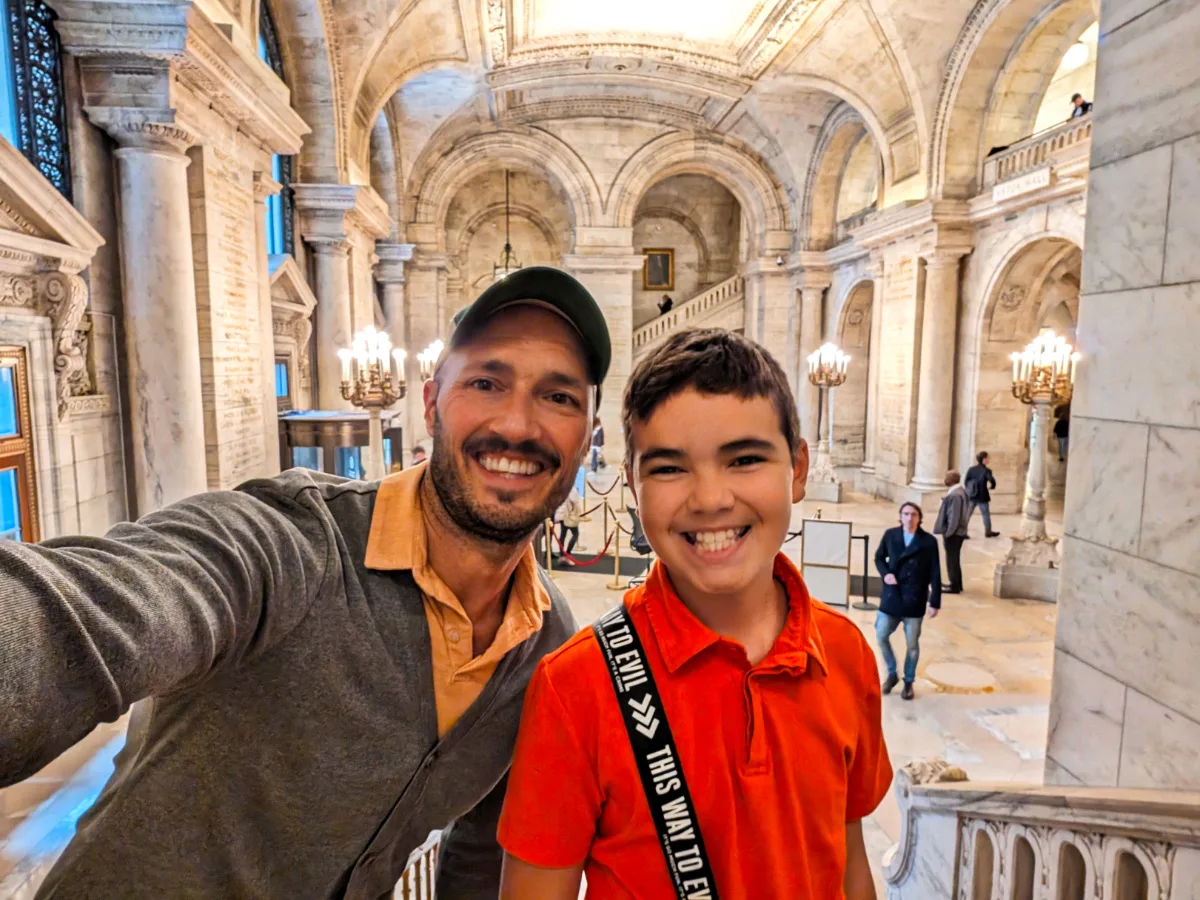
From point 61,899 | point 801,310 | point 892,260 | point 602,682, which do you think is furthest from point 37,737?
point 801,310

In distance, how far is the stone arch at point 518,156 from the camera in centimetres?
1827

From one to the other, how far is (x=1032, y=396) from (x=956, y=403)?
4.88 m

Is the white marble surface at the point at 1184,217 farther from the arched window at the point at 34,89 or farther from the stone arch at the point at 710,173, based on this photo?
the stone arch at the point at 710,173

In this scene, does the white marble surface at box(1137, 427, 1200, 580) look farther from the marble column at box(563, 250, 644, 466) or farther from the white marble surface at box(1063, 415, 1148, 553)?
the marble column at box(563, 250, 644, 466)

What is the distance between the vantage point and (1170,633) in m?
2.21

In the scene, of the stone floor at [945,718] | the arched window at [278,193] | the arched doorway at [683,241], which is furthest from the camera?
the arched doorway at [683,241]

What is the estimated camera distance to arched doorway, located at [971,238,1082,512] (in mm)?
11883

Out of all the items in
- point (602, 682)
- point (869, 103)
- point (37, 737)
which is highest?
point (869, 103)

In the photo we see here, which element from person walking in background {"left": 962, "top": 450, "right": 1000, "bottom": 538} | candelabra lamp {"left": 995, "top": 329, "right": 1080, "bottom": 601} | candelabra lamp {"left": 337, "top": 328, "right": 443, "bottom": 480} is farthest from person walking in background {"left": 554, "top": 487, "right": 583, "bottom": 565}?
person walking in background {"left": 962, "top": 450, "right": 1000, "bottom": 538}

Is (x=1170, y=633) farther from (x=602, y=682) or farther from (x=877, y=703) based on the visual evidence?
(x=602, y=682)

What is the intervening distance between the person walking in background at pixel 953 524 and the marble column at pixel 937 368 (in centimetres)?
459

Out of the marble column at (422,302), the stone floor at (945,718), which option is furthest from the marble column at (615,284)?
the stone floor at (945,718)

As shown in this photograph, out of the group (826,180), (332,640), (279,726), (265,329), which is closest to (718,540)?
(332,640)

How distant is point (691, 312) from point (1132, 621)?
18.9 metres
